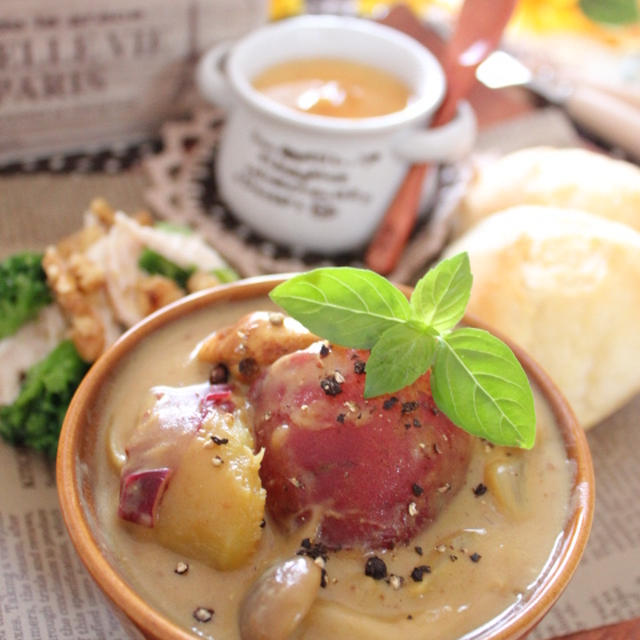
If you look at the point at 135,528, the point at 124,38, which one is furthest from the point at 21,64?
the point at 135,528

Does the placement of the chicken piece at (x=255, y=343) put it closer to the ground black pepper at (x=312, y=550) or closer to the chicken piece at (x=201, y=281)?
the ground black pepper at (x=312, y=550)

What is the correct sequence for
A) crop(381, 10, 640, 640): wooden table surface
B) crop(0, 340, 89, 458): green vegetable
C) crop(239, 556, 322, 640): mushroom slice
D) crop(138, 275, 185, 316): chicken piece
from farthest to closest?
1. crop(381, 10, 640, 640): wooden table surface
2. crop(138, 275, 185, 316): chicken piece
3. crop(0, 340, 89, 458): green vegetable
4. crop(239, 556, 322, 640): mushroom slice

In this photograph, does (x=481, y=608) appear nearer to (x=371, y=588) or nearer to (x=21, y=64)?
(x=371, y=588)

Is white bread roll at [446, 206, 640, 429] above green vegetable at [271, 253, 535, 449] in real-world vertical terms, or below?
below

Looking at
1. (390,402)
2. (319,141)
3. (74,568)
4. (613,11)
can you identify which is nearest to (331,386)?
(390,402)

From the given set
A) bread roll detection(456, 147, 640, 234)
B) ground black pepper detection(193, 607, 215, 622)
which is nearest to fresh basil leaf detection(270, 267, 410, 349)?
ground black pepper detection(193, 607, 215, 622)

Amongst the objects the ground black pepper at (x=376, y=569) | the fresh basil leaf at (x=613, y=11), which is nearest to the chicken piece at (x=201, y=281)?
the ground black pepper at (x=376, y=569)

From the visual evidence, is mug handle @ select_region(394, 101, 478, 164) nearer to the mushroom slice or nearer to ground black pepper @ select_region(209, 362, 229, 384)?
ground black pepper @ select_region(209, 362, 229, 384)

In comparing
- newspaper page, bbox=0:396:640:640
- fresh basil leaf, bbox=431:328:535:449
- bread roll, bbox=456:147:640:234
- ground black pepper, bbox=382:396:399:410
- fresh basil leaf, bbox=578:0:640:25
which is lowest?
newspaper page, bbox=0:396:640:640
